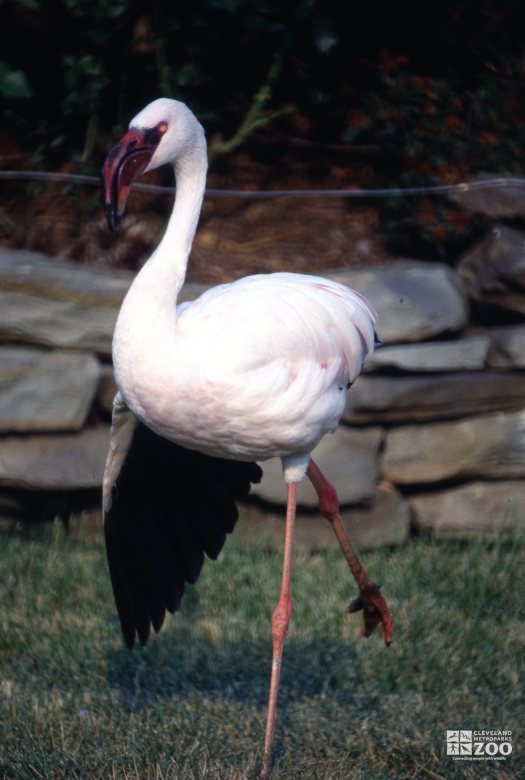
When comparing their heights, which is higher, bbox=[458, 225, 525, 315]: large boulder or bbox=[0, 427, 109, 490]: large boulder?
bbox=[458, 225, 525, 315]: large boulder

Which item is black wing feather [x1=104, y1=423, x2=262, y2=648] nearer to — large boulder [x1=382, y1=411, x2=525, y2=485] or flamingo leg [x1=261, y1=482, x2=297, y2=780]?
flamingo leg [x1=261, y1=482, x2=297, y2=780]

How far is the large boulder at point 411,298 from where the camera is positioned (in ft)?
18.0

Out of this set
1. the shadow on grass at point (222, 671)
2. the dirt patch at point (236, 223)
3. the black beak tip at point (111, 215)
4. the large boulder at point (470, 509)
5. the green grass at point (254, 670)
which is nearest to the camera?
the black beak tip at point (111, 215)

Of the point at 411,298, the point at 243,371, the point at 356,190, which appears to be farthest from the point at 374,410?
the point at 243,371

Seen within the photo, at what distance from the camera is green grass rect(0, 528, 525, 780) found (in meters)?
3.59

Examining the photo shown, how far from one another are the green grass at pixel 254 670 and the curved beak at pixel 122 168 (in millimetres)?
1521

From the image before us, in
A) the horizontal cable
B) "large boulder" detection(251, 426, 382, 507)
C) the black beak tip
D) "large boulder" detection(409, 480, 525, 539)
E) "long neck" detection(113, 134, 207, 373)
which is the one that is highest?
the black beak tip

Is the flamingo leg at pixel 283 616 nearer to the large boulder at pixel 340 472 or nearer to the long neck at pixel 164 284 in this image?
the long neck at pixel 164 284

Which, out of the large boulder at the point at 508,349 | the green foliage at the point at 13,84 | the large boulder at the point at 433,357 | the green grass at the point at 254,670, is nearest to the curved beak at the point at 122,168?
the green grass at the point at 254,670

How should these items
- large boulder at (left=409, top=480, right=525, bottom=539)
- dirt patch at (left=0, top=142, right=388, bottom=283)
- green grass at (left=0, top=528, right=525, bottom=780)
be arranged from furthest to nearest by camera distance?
dirt patch at (left=0, top=142, right=388, bottom=283) < large boulder at (left=409, top=480, right=525, bottom=539) < green grass at (left=0, top=528, right=525, bottom=780)

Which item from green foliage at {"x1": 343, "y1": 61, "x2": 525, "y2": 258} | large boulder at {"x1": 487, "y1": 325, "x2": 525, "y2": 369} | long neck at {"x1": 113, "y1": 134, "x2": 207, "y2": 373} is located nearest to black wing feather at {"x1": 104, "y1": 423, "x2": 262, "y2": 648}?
long neck at {"x1": 113, "y1": 134, "x2": 207, "y2": 373}

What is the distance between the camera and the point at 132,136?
3.40m

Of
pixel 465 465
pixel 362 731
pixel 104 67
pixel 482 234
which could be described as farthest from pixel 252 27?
pixel 362 731

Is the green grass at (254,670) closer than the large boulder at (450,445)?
Yes
